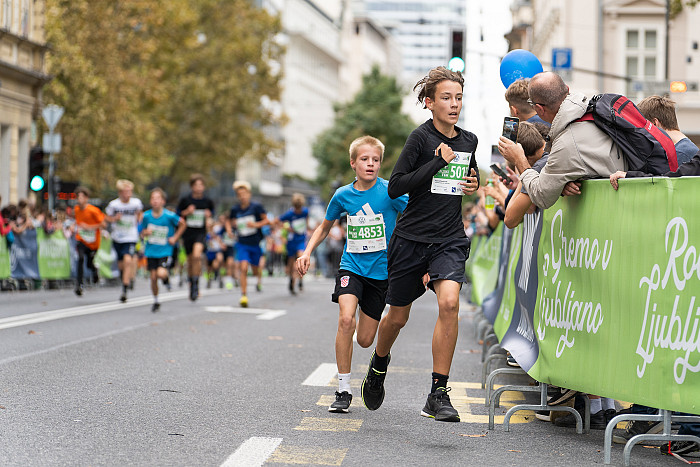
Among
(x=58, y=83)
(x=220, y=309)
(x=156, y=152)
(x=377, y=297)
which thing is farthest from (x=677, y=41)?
(x=377, y=297)

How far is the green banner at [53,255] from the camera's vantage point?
2469 centimetres

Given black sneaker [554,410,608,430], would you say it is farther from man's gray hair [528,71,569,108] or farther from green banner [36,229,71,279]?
green banner [36,229,71,279]

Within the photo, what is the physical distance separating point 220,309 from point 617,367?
1243 cm

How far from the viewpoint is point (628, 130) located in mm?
6668

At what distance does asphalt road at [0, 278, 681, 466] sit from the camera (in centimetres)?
607

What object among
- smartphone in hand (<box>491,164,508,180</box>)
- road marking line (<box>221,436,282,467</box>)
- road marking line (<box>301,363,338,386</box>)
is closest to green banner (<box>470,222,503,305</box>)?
road marking line (<box>301,363,338,386</box>)

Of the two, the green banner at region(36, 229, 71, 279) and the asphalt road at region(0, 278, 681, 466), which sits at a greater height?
the green banner at region(36, 229, 71, 279)

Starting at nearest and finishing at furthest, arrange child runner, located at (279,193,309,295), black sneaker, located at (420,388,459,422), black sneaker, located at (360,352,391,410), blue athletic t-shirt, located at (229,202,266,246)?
black sneaker, located at (420,388,459,422) < black sneaker, located at (360,352,391,410) < blue athletic t-shirt, located at (229,202,266,246) < child runner, located at (279,193,309,295)

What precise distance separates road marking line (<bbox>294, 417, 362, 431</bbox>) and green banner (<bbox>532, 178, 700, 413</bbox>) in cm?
115

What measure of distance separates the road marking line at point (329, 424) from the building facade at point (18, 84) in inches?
1112

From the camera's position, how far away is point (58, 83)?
38.7 meters

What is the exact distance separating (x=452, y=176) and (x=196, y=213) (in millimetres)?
12423

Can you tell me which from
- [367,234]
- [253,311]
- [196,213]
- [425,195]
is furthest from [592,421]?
[196,213]

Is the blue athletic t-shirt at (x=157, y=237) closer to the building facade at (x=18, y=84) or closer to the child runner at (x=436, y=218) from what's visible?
the child runner at (x=436, y=218)
